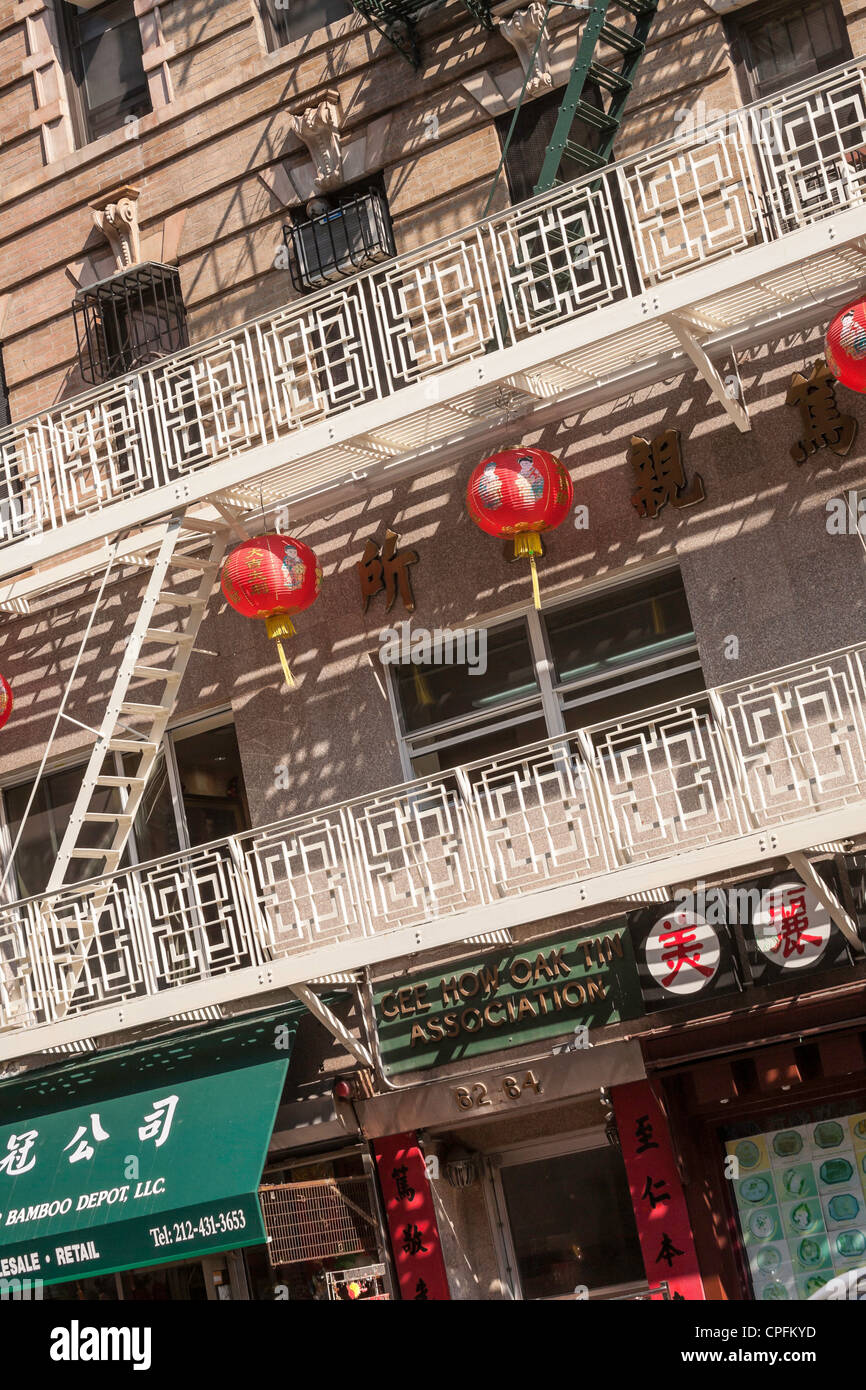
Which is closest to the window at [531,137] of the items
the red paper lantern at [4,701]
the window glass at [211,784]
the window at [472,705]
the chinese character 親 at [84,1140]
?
the window at [472,705]

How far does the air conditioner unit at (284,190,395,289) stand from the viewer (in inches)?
588

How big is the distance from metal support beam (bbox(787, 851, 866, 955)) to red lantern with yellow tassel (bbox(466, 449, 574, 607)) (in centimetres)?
293

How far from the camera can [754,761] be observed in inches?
448

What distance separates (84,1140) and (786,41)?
10.8 metres

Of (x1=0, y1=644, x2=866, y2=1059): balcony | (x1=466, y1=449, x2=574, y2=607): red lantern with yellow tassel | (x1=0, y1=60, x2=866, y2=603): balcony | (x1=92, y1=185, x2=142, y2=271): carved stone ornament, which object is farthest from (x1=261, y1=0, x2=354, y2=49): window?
(x1=0, y1=644, x2=866, y2=1059): balcony

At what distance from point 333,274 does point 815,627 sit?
19.8 ft

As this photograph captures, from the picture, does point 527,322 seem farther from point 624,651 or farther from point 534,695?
point 534,695

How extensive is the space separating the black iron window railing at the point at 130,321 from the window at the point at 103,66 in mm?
2159

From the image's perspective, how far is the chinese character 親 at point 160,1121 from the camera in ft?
41.2

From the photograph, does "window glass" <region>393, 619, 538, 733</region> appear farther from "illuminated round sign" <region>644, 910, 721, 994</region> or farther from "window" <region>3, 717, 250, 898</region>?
"illuminated round sign" <region>644, 910, 721, 994</region>

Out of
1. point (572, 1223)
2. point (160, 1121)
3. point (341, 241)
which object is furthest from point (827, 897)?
point (341, 241)

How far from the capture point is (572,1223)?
12.5 m

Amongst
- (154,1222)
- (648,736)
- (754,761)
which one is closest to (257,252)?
(648,736)

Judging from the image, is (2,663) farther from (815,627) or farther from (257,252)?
(815,627)
